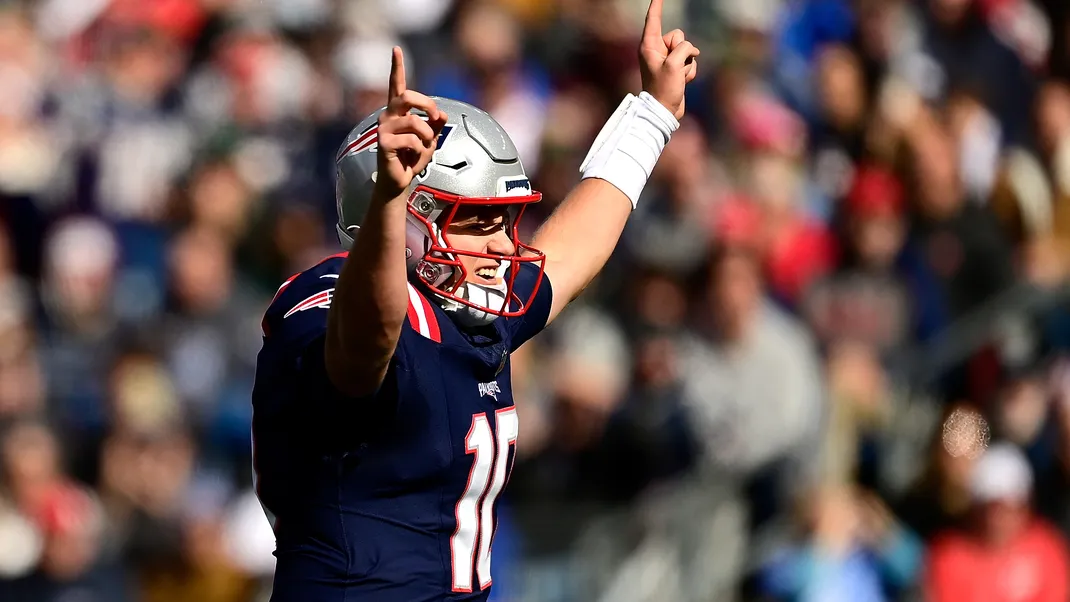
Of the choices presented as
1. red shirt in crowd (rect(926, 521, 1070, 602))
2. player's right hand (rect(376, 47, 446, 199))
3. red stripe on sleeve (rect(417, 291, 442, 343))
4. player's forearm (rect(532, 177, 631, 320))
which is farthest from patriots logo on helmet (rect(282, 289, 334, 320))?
red shirt in crowd (rect(926, 521, 1070, 602))

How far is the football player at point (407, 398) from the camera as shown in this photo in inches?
126

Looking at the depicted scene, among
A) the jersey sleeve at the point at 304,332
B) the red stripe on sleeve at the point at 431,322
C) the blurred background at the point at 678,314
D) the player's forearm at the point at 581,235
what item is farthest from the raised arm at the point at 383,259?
the blurred background at the point at 678,314

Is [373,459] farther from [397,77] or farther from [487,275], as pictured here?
[397,77]

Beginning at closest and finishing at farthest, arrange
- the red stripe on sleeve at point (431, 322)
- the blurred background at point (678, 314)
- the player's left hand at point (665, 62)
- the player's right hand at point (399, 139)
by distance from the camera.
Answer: the player's right hand at point (399, 139) → the red stripe on sleeve at point (431, 322) → the player's left hand at point (665, 62) → the blurred background at point (678, 314)

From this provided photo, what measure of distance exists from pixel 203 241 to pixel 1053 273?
453cm

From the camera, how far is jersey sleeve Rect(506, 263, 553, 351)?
12.8ft

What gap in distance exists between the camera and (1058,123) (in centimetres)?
838

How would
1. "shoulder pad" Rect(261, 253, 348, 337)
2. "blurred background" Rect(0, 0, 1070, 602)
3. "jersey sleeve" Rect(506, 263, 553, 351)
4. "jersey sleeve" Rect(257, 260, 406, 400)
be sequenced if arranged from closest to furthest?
"jersey sleeve" Rect(257, 260, 406, 400) → "shoulder pad" Rect(261, 253, 348, 337) → "jersey sleeve" Rect(506, 263, 553, 351) → "blurred background" Rect(0, 0, 1070, 602)

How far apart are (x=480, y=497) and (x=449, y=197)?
2.20 ft

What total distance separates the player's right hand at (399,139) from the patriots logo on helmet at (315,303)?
49 centimetres

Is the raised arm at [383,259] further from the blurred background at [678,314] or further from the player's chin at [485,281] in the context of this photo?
the blurred background at [678,314]

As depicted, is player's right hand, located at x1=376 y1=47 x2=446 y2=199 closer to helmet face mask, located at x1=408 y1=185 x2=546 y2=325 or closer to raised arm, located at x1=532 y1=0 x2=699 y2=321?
helmet face mask, located at x1=408 y1=185 x2=546 y2=325

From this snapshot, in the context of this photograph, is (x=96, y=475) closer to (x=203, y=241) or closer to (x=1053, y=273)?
(x=203, y=241)

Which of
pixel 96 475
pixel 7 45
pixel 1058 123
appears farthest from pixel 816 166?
pixel 7 45
